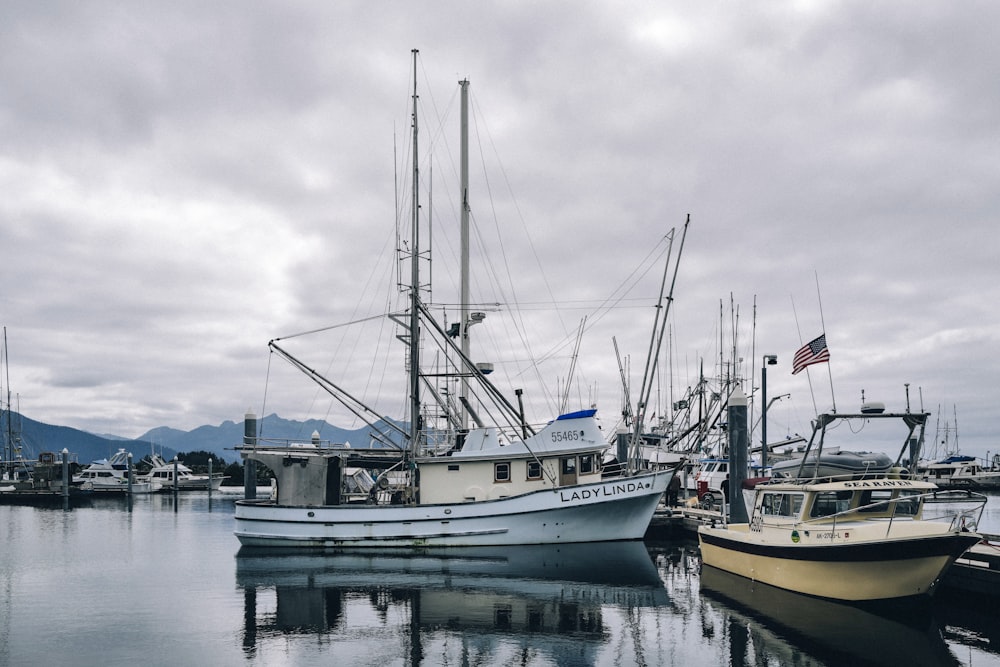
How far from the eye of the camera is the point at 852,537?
55.3 ft

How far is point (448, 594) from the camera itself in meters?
20.3

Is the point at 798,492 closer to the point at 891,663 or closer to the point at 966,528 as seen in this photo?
the point at 966,528

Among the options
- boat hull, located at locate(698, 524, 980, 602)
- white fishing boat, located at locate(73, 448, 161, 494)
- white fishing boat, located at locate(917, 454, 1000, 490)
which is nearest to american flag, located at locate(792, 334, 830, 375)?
boat hull, located at locate(698, 524, 980, 602)

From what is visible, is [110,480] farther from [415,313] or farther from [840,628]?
[840,628]

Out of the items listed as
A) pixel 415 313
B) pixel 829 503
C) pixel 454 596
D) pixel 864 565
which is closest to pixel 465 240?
pixel 415 313

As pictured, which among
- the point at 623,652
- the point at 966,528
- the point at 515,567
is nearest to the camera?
the point at 623,652

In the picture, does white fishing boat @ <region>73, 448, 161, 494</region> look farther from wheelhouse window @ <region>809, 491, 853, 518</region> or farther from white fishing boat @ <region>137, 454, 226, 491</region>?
wheelhouse window @ <region>809, 491, 853, 518</region>

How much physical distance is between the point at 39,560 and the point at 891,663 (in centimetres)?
2833

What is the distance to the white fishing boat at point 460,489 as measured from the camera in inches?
1112

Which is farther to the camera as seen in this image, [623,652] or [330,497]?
[330,497]

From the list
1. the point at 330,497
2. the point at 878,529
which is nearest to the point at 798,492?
the point at 878,529

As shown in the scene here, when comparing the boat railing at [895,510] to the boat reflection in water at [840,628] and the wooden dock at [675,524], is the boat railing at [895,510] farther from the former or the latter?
the wooden dock at [675,524]

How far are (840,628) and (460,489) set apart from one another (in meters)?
16.6

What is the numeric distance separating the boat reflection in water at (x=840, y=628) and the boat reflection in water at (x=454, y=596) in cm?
258
